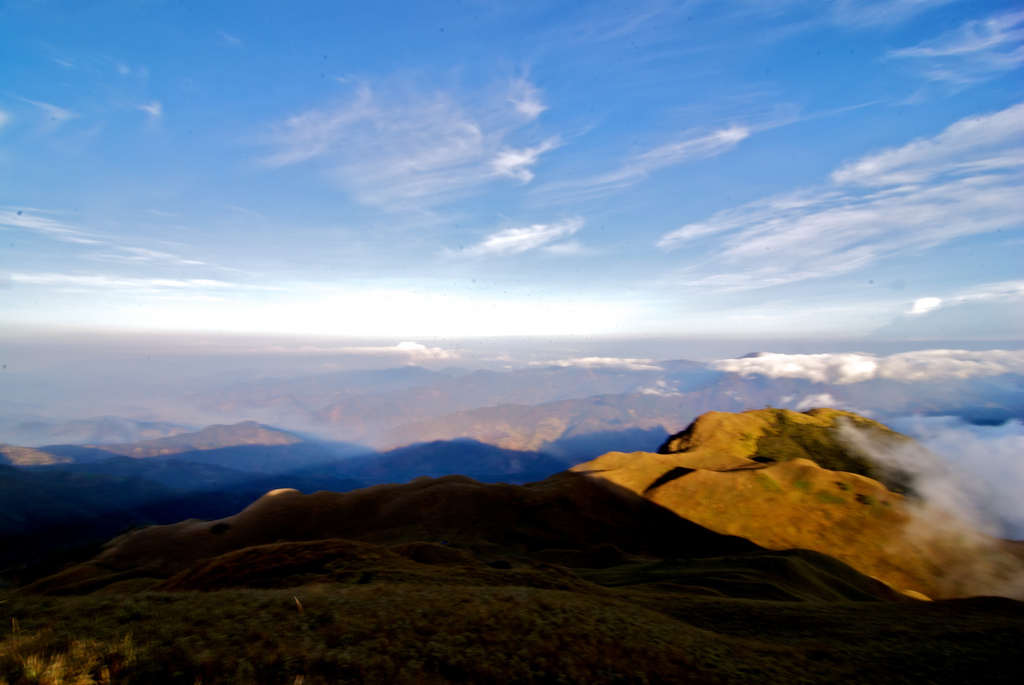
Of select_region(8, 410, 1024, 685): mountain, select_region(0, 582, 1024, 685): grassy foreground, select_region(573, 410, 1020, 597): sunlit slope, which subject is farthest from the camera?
select_region(573, 410, 1020, 597): sunlit slope

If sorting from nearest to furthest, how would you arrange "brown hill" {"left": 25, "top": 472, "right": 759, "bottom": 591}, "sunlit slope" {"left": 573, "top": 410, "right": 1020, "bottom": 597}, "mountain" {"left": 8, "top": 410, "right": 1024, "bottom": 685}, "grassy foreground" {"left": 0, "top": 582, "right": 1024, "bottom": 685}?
1. "grassy foreground" {"left": 0, "top": 582, "right": 1024, "bottom": 685}
2. "mountain" {"left": 8, "top": 410, "right": 1024, "bottom": 685}
3. "brown hill" {"left": 25, "top": 472, "right": 759, "bottom": 591}
4. "sunlit slope" {"left": 573, "top": 410, "right": 1020, "bottom": 597}

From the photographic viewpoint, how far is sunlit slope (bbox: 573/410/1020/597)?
7369 cm

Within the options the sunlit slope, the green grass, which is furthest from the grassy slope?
the sunlit slope

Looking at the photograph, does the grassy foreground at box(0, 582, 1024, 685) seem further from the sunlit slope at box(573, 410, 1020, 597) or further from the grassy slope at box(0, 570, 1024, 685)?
the sunlit slope at box(573, 410, 1020, 597)

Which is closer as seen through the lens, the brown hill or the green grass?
the green grass

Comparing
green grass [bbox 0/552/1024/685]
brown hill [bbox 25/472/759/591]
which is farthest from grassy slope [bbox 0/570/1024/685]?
brown hill [bbox 25/472/759/591]

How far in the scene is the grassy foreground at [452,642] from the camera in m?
13.8

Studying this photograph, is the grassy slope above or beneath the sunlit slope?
above

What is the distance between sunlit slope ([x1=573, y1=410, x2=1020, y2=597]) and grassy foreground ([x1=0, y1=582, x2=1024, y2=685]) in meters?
64.6

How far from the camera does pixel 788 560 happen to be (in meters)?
54.2

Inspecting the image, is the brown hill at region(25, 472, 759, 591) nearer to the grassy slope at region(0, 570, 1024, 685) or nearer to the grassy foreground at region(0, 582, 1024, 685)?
the grassy slope at region(0, 570, 1024, 685)

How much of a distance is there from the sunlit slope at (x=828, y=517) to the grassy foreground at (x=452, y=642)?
64567 mm

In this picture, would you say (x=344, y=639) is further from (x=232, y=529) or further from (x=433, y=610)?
(x=232, y=529)

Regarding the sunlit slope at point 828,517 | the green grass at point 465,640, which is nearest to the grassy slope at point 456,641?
the green grass at point 465,640
